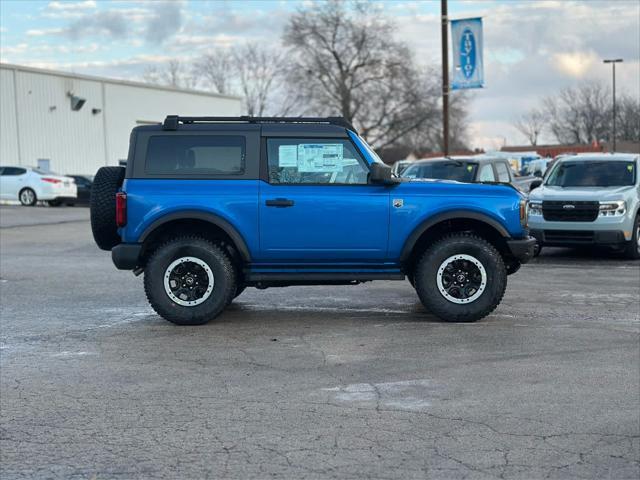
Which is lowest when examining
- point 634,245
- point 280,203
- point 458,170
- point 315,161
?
point 634,245

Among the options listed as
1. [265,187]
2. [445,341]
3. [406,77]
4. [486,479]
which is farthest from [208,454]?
[406,77]

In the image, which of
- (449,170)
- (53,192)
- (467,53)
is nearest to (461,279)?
(449,170)

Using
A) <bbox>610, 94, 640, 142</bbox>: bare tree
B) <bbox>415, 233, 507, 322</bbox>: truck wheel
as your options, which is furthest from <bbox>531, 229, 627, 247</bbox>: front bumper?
<bbox>610, 94, 640, 142</bbox>: bare tree

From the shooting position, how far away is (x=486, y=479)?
16.0ft

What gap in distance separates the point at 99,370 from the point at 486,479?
11.9ft

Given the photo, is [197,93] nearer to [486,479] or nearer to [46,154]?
[46,154]

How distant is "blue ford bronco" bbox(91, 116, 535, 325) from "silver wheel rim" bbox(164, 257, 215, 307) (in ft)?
0.04

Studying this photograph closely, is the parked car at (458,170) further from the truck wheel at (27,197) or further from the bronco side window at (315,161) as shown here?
the truck wheel at (27,197)

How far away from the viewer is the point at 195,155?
918cm

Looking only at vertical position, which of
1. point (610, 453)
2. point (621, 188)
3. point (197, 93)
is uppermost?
point (197, 93)

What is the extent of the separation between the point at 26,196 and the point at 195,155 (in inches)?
1074

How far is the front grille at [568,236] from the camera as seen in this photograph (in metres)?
14.8

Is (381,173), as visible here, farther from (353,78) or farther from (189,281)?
(353,78)

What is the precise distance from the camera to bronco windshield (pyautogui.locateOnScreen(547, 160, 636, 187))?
15.6 metres
